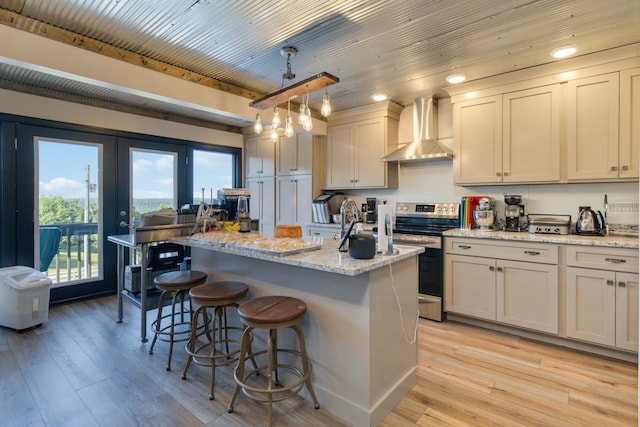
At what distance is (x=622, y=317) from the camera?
2.43 meters

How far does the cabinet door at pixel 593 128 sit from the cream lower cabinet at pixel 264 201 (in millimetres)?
3740

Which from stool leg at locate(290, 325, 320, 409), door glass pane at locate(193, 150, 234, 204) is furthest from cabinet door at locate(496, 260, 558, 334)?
door glass pane at locate(193, 150, 234, 204)

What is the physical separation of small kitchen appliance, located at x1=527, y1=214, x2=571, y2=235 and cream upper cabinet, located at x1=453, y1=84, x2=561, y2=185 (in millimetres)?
391

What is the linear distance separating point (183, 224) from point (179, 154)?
215 cm

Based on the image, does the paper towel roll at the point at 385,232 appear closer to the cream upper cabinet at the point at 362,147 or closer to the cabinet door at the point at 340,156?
the cream upper cabinet at the point at 362,147

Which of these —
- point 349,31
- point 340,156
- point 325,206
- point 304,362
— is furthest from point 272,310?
point 340,156

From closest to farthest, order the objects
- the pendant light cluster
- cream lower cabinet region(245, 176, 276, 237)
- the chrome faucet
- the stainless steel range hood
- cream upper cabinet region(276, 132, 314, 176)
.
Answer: the chrome faucet < the pendant light cluster < the stainless steel range hood < cream upper cabinet region(276, 132, 314, 176) < cream lower cabinet region(245, 176, 276, 237)

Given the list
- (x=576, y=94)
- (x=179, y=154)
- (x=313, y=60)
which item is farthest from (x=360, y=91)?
(x=179, y=154)

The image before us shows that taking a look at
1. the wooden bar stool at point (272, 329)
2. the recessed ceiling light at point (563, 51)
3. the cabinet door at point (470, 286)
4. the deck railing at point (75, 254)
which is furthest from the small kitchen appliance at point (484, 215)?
the deck railing at point (75, 254)

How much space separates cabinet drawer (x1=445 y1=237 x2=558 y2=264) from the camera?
2732 mm

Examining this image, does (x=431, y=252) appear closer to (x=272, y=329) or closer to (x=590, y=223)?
(x=590, y=223)

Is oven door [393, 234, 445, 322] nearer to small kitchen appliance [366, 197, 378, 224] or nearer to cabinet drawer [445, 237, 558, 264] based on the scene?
cabinet drawer [445, 237, 558, 264]

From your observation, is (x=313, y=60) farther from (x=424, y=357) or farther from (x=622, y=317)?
(x=622, y=317)

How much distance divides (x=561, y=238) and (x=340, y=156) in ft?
8.90
